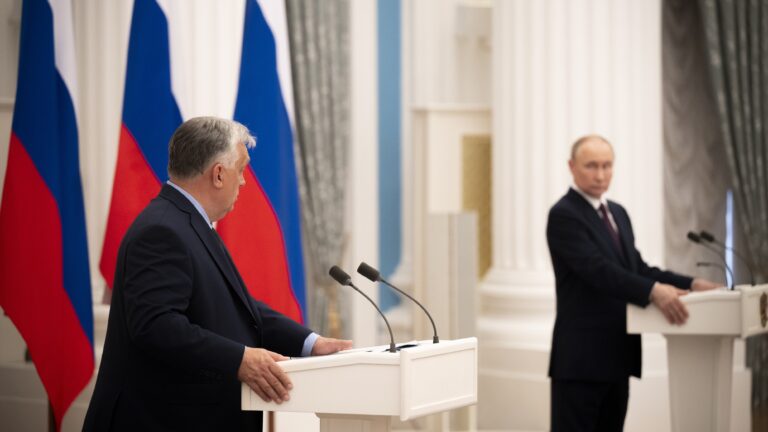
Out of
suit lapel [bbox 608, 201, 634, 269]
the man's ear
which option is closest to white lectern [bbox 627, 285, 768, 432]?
suit lapel [bbox 608, 201, 634, 269]

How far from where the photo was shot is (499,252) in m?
7.38

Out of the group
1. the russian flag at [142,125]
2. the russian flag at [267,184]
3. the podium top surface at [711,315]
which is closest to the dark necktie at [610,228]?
the podium top surface at [711,315]

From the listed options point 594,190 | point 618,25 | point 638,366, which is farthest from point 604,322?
point 618,25

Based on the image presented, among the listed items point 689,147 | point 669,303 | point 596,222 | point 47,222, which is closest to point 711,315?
point 669,303

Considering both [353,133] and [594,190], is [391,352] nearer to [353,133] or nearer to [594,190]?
[594,190]

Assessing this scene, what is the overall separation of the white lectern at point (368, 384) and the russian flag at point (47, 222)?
1.76 meters

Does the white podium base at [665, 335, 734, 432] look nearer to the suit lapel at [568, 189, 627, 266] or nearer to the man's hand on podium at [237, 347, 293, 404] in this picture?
the suit lapel at [568, 189, 627, 266]

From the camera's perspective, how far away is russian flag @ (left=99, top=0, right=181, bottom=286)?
4625 mm

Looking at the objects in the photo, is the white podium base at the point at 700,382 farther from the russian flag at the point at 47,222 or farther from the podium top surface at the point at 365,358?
the russian flag at the point at 47,222

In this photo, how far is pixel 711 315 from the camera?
4609mm

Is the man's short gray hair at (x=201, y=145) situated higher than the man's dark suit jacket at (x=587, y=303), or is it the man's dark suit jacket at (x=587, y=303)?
the man's short gray hair at (x=201, y=145)

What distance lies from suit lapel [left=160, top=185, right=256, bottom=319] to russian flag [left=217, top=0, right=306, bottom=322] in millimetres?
1707

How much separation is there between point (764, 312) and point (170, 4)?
3.04 m

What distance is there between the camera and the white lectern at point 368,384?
281cm
